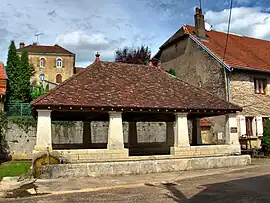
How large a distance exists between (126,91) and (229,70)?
9.20 meters

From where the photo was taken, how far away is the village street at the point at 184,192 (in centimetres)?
766

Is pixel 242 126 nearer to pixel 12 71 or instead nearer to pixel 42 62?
pixel 12 71

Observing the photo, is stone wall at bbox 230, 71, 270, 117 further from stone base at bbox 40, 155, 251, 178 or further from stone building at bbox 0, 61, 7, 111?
stone building at bbox 0, 61, 7, 111

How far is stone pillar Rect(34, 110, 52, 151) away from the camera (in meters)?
11.8

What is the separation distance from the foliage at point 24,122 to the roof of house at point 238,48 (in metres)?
12.1

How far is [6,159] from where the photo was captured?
19.7 metres

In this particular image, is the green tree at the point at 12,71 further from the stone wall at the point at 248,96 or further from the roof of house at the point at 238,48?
the stone wall at the point at 248,96

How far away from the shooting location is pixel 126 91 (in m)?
13.7

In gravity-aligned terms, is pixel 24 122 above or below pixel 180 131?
above

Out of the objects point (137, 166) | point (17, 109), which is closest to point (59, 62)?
point (17, 109)

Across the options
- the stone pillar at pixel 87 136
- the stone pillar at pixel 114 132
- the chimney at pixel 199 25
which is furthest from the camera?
the chimney at pixel 199 25

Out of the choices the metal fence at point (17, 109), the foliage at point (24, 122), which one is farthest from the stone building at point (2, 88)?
the foliage at point (24, 122)

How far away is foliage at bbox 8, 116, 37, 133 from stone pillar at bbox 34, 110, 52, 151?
924 cm

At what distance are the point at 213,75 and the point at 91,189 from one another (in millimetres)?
14591
